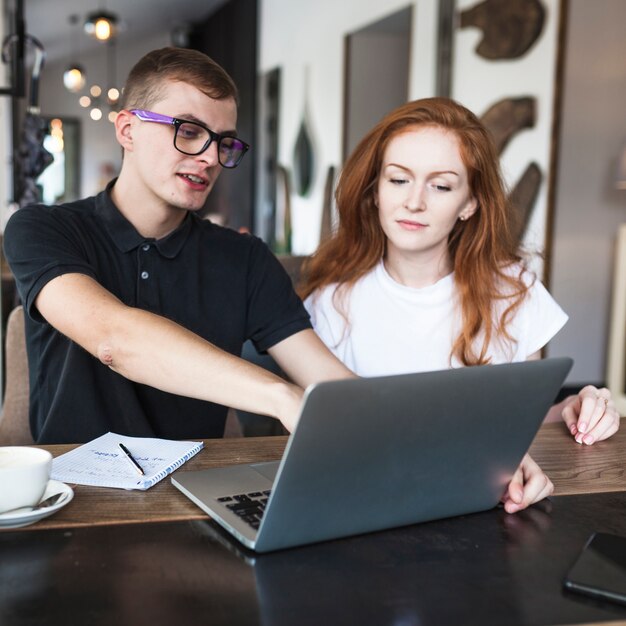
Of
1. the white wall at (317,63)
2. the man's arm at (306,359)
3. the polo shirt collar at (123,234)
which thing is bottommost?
the man's arm at (306,359)

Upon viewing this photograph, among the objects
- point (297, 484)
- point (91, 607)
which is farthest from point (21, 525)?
point (297, 484)

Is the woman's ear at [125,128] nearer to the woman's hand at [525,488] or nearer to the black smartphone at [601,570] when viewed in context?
the woman's hand at [525,488]

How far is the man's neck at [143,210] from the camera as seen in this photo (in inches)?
65.4

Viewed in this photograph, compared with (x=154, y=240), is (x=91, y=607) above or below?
below

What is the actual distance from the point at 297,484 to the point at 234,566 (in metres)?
0.11

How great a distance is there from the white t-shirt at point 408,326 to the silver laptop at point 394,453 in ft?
2.64

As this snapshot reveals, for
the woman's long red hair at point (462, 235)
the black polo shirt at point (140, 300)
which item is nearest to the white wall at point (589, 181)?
the woman's long red hair at point (462, 235)

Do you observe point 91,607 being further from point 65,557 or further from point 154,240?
point 154,240

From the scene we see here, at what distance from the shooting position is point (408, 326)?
72.2 inches

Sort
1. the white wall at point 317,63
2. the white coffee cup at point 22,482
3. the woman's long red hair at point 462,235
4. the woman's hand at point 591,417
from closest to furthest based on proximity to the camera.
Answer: the white coffee cup at point 22,482, the woman's hand at point 591,417, the woman's long red hair at point 462,235, the white wall at point 317,63

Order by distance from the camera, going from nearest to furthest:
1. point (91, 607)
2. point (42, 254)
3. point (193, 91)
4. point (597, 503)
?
1. point (91, 607)
2. point (597, 503)
3. point (42, 254)
4. point (193, 91)

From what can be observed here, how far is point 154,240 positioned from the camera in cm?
167

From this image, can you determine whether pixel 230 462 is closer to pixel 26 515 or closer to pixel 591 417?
pixel 26 515

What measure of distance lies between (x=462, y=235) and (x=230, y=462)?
0.92 meters
